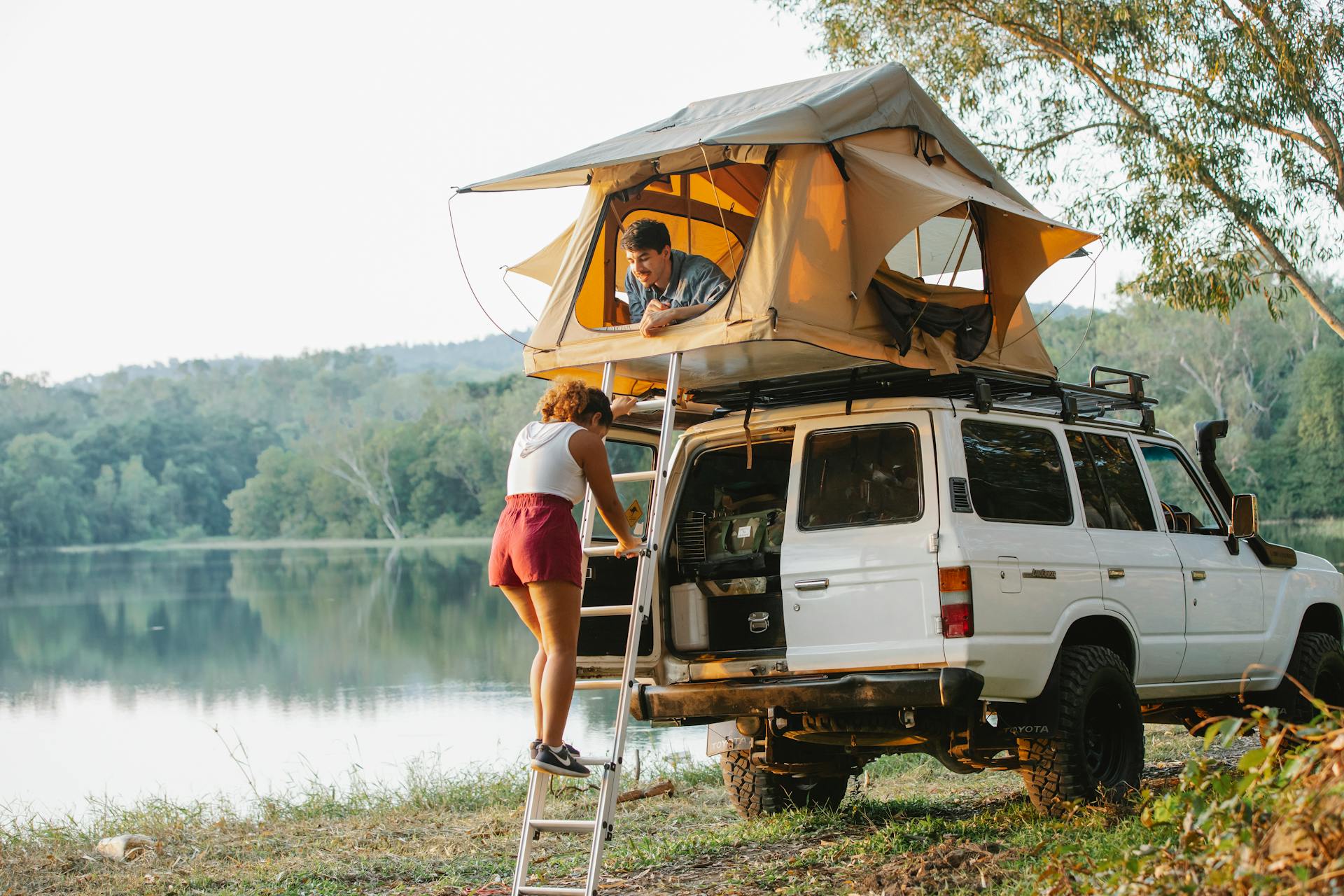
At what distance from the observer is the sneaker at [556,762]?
552cm

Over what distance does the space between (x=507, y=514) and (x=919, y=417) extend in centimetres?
188

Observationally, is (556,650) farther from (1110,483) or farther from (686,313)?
(1110,483)

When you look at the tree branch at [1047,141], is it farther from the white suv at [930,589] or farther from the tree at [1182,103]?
the white suv at [930,589]

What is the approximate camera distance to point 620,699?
235 inches

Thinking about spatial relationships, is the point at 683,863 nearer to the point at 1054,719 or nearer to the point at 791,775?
the point at 791,775

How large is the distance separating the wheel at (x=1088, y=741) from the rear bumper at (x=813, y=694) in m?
0.72

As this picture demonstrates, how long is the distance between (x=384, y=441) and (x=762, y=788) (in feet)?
268

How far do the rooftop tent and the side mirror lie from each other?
1.23 meters

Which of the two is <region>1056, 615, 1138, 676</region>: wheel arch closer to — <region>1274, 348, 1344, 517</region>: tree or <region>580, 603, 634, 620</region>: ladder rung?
<region>580, 603, 634, 620</region>: ladder rung

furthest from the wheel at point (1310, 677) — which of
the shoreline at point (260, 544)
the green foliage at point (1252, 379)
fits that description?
the shoreline at point (260, 544)

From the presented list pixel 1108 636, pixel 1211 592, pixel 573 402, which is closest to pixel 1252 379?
pixel 1211 592

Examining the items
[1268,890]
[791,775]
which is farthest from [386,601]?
[1268,890]

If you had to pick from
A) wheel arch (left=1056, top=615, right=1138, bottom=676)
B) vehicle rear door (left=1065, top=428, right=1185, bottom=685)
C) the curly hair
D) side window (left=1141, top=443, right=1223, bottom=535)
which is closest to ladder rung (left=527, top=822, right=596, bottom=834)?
the curly hair

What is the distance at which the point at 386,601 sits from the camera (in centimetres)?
4009
